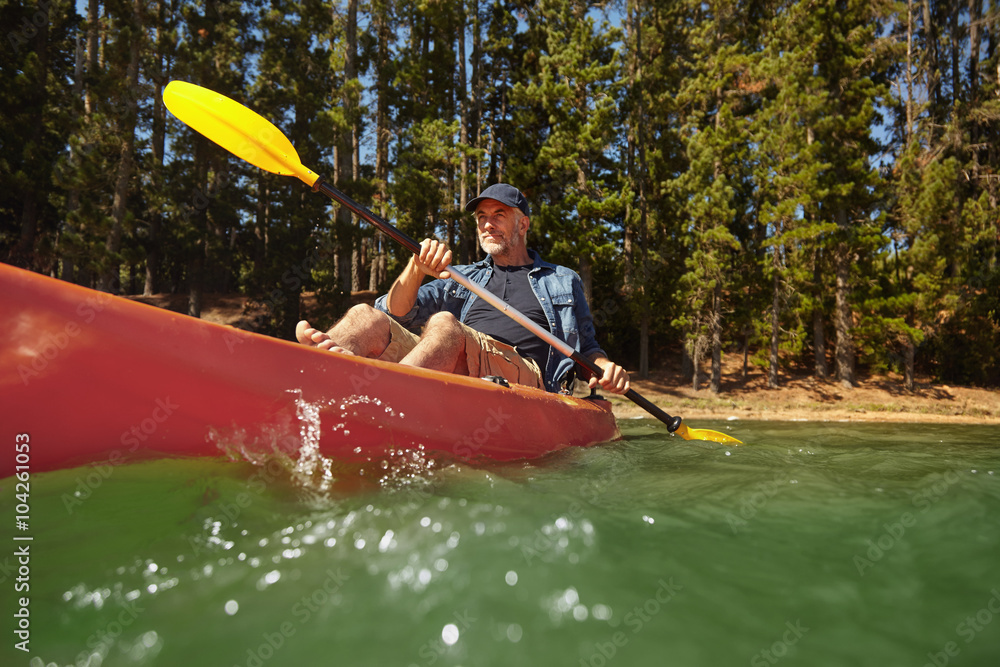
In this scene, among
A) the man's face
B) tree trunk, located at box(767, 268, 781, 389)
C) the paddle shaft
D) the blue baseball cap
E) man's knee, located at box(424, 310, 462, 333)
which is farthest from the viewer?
tree trunk, located at box(767, 268, 781, 389)

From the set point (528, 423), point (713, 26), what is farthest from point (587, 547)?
point (713, 26)

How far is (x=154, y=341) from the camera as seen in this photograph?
1.69 m

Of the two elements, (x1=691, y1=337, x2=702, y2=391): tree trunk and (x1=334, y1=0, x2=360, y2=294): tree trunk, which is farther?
(x1=334, y1=0, x2=360, y2=294): tree trunk

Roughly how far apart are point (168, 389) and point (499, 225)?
226 cm

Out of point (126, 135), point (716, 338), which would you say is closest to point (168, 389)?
point (716, 338)

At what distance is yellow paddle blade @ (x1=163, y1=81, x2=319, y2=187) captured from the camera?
9.59ft

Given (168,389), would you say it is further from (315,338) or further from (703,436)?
(703,436)

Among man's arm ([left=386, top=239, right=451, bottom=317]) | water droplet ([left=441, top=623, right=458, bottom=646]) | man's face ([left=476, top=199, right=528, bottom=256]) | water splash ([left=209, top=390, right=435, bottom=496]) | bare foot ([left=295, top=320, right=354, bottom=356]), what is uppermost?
man's face ([left=476, top=199, right=528, bottom=256])

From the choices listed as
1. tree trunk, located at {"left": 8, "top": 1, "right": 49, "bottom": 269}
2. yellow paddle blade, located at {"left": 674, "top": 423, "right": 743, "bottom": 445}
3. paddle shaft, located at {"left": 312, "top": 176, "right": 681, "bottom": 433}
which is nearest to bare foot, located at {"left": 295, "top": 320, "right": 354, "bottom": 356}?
paddle shaft, located at {"left": 312, "top": 176, "right": 681, "bottom": 433}

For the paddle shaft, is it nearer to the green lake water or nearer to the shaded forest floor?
the green lake water

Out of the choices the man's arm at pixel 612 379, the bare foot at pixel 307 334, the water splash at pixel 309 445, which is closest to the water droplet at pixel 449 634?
the water splash at pixel 309 445

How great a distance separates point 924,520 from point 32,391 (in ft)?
9.14

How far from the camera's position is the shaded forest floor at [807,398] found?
970 cm

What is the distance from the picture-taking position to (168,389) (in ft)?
5.65
